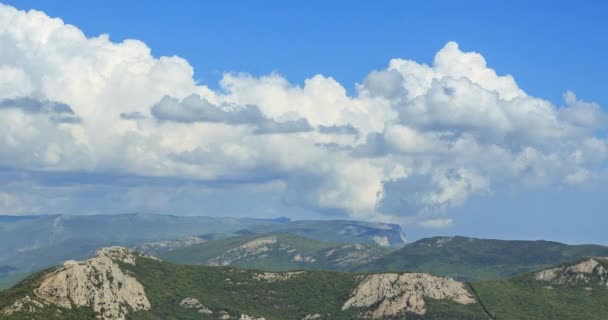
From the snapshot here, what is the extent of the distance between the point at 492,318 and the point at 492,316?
402 millimetres

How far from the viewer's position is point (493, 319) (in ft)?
522

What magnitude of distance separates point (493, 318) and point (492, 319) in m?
4.45

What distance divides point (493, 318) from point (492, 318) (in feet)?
11.9

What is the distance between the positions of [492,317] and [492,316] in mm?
647

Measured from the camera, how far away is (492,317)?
161625 mm

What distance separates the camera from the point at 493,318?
521 ft

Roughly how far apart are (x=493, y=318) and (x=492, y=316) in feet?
11.7

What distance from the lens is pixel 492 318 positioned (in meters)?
162

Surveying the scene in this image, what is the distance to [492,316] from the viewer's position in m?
162

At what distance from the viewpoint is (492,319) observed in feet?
535

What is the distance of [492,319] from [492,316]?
1.08 metres
